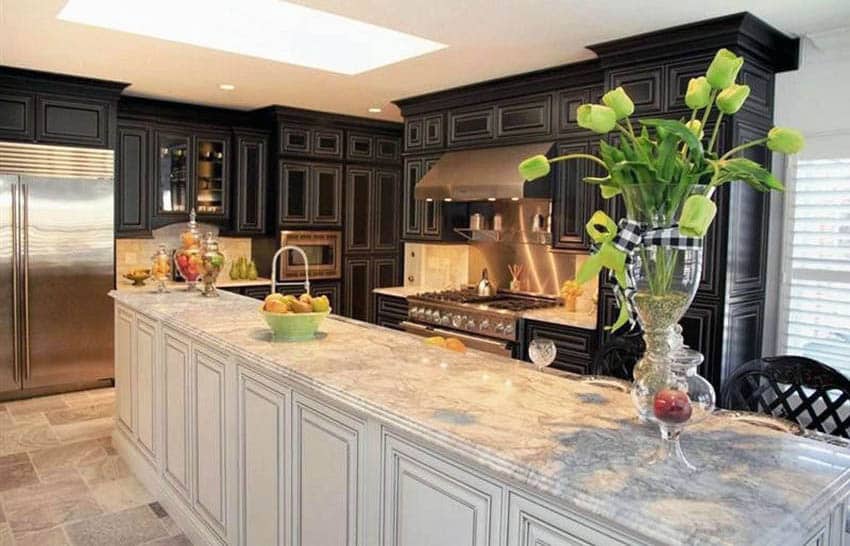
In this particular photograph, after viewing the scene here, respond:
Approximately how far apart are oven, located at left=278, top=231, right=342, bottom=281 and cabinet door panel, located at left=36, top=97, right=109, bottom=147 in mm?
1892

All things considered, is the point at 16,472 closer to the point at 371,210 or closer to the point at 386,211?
the point at 371,210

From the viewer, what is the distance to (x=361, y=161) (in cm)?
717

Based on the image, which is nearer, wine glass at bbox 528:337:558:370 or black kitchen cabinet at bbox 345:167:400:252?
wine glass at bbox 528:337:558:370

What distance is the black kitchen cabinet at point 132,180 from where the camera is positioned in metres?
5.83

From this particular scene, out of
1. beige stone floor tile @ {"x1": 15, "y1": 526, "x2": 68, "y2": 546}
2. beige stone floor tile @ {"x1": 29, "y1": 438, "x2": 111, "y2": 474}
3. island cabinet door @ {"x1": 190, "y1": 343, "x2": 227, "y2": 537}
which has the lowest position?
beige stone floor tile @ {"x1": 15, "y1": 526, "x2": 68, "y2": 546}

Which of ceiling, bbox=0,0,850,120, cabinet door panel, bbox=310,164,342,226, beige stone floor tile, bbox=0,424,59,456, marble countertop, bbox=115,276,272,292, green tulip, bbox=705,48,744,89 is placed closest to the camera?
green tulip, bbox=705,48,744,89

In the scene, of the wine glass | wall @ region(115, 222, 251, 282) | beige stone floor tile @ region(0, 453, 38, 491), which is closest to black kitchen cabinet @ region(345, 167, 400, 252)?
wall @ region(115, 222, 251, 282)

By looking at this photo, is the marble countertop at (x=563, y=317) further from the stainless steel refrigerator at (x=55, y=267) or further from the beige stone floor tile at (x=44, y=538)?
the stainless steel refrigerator at (x=55, y=267)

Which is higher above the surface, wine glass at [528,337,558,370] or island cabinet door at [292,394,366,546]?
wine glass at [528,337,558,370]

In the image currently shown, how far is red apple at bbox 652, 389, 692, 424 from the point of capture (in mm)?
1331

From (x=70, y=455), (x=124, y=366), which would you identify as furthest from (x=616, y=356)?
(x=70, y=455)

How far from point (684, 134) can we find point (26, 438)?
4676 millimetres

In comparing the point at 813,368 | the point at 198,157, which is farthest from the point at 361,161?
the point at 813,368

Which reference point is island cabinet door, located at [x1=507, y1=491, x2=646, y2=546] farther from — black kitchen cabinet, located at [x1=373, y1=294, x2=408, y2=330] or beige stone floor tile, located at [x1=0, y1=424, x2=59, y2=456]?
black kitchen cabinet, located at [x1=373, y1=294, x2=408, y2=330]
